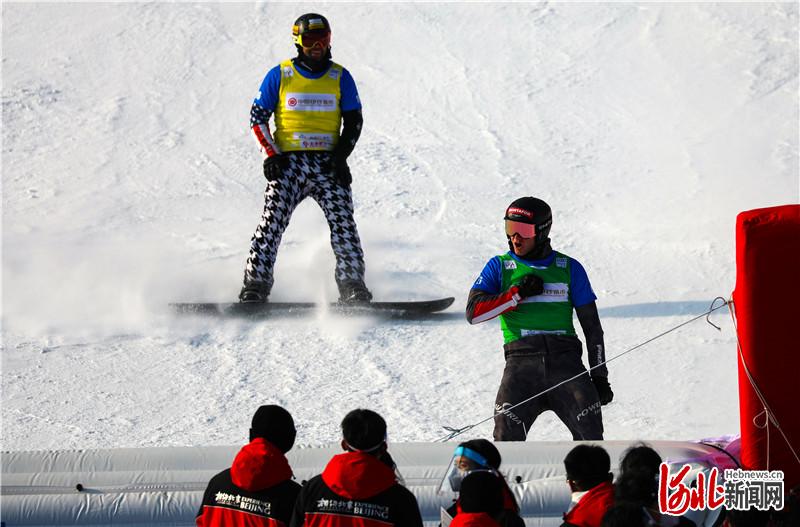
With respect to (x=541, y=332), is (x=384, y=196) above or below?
above

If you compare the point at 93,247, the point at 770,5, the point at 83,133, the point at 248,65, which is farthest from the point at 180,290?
the point at 770,5

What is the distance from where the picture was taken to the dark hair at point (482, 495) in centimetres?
350

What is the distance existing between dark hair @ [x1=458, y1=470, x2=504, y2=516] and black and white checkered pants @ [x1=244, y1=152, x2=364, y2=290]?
4716mm

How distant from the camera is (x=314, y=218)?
33.2 ft

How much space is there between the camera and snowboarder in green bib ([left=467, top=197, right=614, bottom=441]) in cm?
553

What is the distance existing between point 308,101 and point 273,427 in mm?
4330

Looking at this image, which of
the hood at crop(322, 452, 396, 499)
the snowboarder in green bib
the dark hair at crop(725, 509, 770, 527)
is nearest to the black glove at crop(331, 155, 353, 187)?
the snowboarder in green bib

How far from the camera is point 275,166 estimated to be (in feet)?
26.2

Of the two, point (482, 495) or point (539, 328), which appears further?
point (539, 328)

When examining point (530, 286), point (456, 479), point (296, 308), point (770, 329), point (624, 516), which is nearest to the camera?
point (624, 516)

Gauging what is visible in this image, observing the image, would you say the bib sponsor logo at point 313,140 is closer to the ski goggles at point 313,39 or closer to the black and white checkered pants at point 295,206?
the black and white checkered pants at point 295,206
